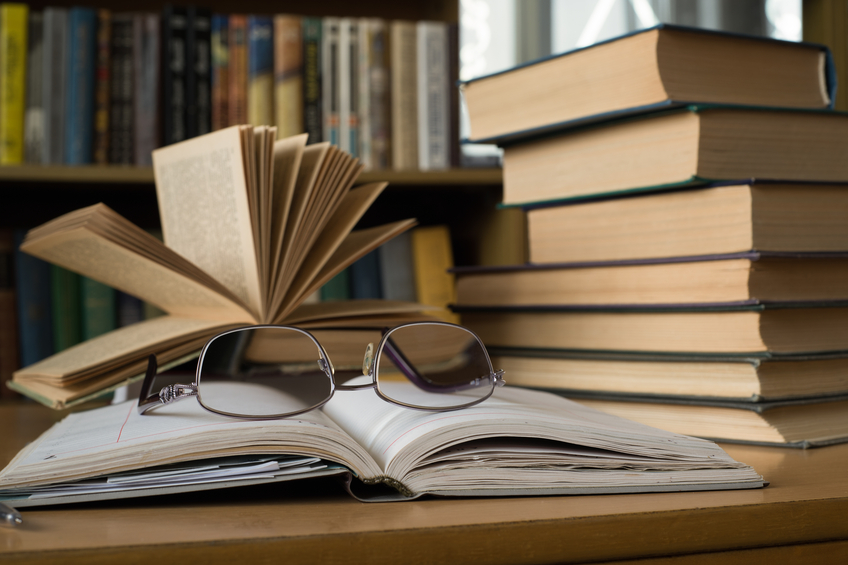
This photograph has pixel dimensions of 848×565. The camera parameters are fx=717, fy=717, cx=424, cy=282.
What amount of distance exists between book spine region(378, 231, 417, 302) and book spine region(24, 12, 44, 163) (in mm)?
534

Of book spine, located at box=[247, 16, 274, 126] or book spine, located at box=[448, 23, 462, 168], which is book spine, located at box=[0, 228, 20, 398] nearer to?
book spine, located at box=[247, 16, 274, 126]

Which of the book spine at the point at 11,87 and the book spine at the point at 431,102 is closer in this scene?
the book spine at the point at 11,87

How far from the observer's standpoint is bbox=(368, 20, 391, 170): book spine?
1135 mm

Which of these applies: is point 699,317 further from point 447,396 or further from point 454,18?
point 454,18

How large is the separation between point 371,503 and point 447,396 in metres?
0.16

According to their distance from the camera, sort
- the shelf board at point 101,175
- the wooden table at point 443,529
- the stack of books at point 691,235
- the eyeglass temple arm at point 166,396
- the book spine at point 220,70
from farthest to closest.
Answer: the book spine at point 220,70, the shelf board at point 101,175, the stack of books at point 691,235, the eyeglass temple arm at point 166,396, the wooden table at point 443,529

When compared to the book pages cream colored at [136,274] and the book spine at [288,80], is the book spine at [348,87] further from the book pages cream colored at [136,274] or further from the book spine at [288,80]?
the book pages cream colored at [136,274]

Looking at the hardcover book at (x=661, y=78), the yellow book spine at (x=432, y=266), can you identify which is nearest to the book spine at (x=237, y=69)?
the yellow book spine at (x=432, y=266)

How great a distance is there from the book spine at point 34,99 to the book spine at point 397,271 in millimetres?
534

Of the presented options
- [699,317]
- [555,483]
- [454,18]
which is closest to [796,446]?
[699,317]

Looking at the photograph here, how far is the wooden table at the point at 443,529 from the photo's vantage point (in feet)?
1.21

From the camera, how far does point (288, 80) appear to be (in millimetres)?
1109

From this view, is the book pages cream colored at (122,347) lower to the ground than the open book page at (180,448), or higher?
higher

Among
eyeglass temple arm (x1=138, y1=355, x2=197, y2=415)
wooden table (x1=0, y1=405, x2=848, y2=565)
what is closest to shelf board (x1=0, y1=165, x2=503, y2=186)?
eyeglass temple arm (x1=138, y1=355, x2=197, y2=415)
